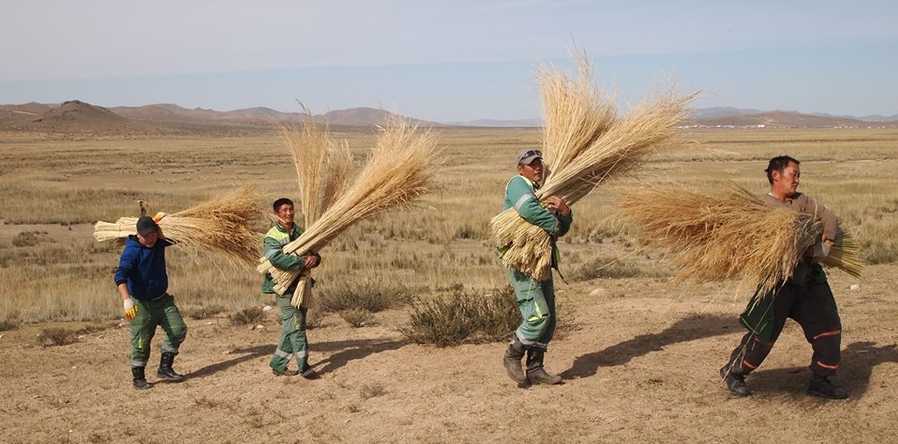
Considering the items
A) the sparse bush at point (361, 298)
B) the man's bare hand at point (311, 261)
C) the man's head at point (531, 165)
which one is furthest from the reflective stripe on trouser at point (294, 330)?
the sparse bush at point (361, 298)

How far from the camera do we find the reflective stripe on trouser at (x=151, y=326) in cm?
603

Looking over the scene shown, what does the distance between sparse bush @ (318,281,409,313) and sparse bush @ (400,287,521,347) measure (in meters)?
1.91

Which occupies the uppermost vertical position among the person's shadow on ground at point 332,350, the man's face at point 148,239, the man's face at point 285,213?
the man's face at point 285,213

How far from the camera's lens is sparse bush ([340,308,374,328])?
26.6ft

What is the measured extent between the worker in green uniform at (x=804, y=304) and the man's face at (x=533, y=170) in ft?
4.47

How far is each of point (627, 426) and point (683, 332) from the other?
7.63 ft

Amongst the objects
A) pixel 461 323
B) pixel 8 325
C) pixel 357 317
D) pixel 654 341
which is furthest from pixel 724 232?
pixel 8 325

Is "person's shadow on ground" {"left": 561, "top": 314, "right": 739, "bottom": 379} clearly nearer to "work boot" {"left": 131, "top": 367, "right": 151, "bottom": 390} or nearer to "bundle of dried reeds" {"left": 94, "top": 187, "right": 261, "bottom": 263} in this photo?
"bundle of dried reeds" {"left": 94, "top": 187, "right": 261, "bottom": 263}

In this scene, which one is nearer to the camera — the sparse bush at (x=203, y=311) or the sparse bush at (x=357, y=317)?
the sparse bush at (x=357, y=317)

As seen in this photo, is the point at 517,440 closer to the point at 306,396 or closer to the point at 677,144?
the point at 306,396

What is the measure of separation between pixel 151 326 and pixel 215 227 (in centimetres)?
86

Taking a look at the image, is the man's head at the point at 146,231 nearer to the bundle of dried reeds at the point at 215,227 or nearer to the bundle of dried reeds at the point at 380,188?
the bundle of dried reeds at the point at 215,227

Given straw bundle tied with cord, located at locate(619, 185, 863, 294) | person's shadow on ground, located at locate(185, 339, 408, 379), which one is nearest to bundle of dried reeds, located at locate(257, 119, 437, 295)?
person's shadow on ground, located at locate(185, 339, 408, 379)

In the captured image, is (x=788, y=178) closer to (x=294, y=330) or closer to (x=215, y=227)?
(x=294, y=330)
